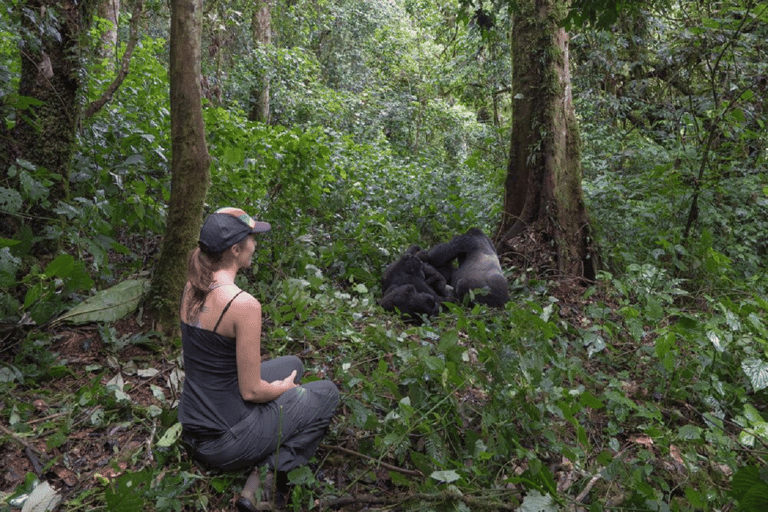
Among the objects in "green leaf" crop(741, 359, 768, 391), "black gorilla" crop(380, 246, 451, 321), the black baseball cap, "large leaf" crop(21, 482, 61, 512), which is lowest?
"black gorilla" crop(380, 246, 451, 321)

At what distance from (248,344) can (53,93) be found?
8.53 feet

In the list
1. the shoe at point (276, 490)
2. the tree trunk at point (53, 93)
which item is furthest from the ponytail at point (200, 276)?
the tree trunk at point (53, 93)

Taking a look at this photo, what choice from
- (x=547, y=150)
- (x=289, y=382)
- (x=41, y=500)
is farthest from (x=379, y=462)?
(x=547, y=150)

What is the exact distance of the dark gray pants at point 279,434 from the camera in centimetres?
241

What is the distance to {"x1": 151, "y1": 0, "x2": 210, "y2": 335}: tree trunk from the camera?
339 centimetres

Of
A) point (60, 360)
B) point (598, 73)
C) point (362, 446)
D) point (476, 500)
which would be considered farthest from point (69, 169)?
point (598, 73)

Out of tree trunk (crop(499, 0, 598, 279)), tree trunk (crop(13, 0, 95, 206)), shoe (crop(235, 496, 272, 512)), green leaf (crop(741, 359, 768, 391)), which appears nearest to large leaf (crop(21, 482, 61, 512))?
shoe (crop(235, 496, 272, 512))

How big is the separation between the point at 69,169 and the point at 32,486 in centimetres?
238

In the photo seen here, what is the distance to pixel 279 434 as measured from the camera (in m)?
2.47

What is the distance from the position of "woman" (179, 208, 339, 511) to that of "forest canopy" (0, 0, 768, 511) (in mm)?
170

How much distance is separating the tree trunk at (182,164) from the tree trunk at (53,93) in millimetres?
815

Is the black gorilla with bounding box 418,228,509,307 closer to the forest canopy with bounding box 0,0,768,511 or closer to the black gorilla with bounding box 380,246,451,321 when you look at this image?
the black gorilla with bounding box 380,246,451,321

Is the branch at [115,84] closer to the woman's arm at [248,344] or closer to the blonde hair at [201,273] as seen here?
the blonde hair at [201,273]

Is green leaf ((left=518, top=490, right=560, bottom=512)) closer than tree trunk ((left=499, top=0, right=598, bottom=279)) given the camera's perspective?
Yes
